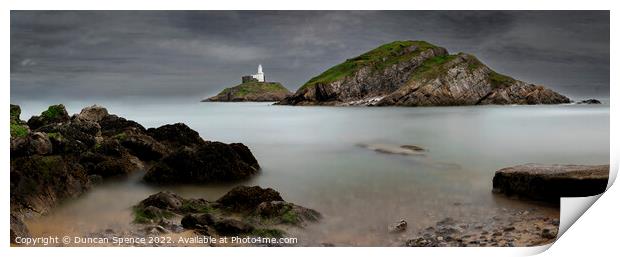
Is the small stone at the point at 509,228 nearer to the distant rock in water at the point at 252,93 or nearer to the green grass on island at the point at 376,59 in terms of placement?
the green grass on island at the point at 376,59

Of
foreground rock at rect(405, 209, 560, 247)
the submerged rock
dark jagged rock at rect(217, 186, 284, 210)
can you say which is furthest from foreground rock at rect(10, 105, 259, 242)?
foreground rock at rect(405, 209, 560, 247)

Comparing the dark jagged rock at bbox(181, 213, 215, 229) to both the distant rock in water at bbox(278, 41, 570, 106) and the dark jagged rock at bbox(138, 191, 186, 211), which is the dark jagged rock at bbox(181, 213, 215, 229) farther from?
the distant rock in water at bbox(278, 41, 570, 106)

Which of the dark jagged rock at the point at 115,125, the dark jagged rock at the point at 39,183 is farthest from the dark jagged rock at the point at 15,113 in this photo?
the dark jagged rock at the point at 115,125

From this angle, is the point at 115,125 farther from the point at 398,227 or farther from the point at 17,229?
the point at 398,227

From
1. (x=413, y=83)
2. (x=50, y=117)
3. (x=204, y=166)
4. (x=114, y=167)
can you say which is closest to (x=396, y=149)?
(x=413, y=83)

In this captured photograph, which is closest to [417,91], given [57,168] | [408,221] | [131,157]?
[408,221]

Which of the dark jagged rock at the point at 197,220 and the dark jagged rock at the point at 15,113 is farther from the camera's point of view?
the dark jagged rock at the point at 15,113
